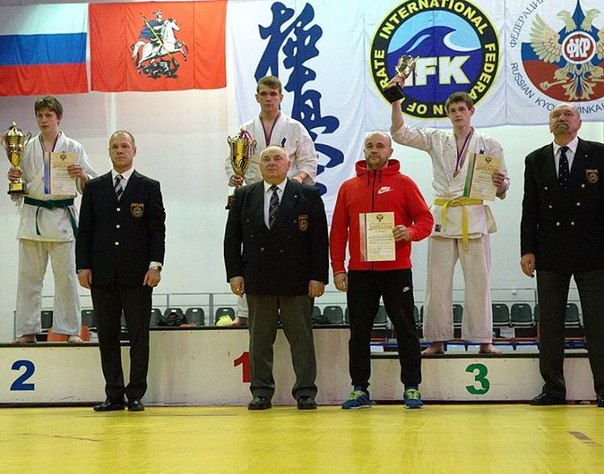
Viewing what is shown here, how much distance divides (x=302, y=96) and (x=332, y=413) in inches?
260

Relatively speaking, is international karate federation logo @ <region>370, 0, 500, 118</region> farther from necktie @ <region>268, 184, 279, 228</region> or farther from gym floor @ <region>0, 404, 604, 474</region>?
gym floor @ <region>0, 404, 604, 474</region>

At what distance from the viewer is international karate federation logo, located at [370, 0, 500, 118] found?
10734mm

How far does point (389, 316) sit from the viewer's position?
5633 millimetres

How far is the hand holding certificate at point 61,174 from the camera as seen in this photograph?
6621 millimetres

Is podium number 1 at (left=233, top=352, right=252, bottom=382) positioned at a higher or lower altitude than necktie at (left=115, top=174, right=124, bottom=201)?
lower

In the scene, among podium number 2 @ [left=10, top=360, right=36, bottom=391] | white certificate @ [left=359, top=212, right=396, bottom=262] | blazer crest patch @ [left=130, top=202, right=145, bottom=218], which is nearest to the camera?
white certificate @ [left=359, top=212, right=396, bottom=262]

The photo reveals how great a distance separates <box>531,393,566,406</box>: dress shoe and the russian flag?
311 inches

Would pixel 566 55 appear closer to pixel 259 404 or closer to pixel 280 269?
pixel 280 269

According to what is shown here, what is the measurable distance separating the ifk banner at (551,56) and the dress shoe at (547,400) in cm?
555

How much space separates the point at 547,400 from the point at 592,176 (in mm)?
1467

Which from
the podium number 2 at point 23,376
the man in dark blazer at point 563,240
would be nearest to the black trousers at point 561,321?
the man in dark blazer at point 563,240

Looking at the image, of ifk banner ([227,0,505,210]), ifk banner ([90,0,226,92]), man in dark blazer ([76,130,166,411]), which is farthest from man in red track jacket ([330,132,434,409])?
ifk banner ([90,0,226,92])

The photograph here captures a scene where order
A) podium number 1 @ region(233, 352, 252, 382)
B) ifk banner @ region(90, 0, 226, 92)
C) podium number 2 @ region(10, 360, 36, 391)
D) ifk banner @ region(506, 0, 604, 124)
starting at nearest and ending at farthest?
podium number 1 @ region(233, 352, 252, 382), podium number 2 @ region(10, 360, 36, 391), ifk banner @ region(506, 0, 604, 124), ifk banner @ region(90, 0, 226, 92)

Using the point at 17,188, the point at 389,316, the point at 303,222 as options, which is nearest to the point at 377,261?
the point at 389,316
